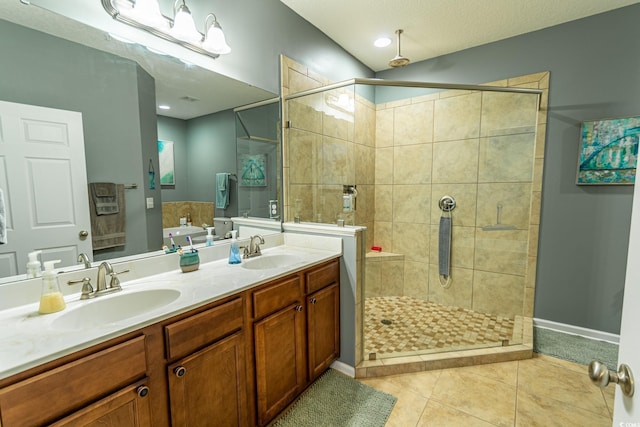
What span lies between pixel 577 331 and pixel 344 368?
7.03 feet

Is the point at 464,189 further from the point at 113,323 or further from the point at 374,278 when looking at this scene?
the point at 113,323

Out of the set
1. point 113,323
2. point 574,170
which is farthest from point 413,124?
point 113,323

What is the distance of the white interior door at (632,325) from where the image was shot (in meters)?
0.56

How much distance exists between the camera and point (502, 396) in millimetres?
1816

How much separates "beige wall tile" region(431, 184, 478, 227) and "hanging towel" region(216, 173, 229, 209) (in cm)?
200

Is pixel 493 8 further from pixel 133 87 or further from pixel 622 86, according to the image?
pixel 133 87

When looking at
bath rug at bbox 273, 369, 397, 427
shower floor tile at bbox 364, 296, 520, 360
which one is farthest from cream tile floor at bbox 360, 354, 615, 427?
shower floor tile at bbox 364, 296, 520, 360

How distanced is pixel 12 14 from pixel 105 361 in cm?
139

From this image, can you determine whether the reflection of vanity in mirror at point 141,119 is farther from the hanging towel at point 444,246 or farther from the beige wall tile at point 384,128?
the hanging towel at point 444,246

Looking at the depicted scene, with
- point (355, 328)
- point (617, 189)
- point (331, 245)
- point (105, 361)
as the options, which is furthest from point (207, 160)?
point (617, 189)

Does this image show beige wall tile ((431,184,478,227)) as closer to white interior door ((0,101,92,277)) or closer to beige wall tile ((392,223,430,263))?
beige wall tile ((392,223,430,263))

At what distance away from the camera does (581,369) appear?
6.75 ft

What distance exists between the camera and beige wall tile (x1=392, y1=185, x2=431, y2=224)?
294 cm

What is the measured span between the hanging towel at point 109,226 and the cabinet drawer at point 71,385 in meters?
0.67
